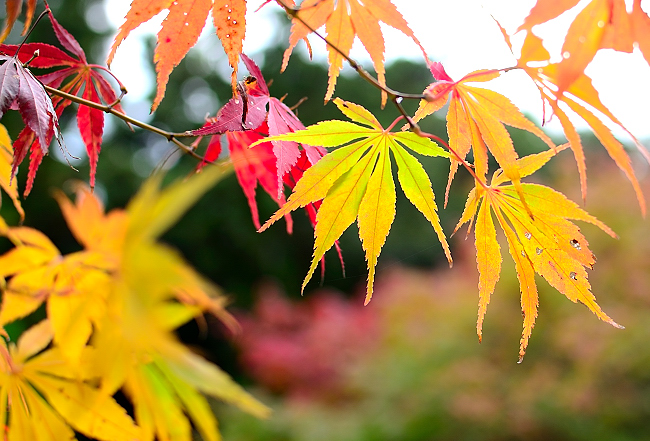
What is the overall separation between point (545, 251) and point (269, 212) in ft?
20.7

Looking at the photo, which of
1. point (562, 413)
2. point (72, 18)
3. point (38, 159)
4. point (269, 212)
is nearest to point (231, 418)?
point (562, 413)

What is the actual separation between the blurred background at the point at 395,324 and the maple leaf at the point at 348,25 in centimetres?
89

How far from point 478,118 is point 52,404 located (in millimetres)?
386

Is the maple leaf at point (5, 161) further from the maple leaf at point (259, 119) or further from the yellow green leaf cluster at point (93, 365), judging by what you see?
the maple leaf at point (259, 119)

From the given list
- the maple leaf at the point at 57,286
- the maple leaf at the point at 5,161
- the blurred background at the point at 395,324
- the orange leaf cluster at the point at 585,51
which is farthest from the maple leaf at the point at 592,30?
the blurred background at the point at 395,324

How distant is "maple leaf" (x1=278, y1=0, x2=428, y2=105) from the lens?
1.31 feet

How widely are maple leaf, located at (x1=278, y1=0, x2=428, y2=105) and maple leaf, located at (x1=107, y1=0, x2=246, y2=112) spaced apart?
0.06m

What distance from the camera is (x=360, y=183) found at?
15.1 inches

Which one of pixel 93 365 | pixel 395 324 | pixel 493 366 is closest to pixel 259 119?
pixel 93 365

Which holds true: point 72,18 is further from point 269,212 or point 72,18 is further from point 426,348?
point 426,348

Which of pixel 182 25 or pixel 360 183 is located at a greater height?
pixel 182 25

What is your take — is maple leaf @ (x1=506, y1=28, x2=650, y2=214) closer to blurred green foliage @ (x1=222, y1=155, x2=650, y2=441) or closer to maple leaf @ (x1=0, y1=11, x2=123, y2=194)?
maple leaf @ (x1=0, y1=11, x2=123, y2=194)

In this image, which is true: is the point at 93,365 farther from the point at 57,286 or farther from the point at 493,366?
the point at 493,366

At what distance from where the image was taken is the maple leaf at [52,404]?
1.28 feet
